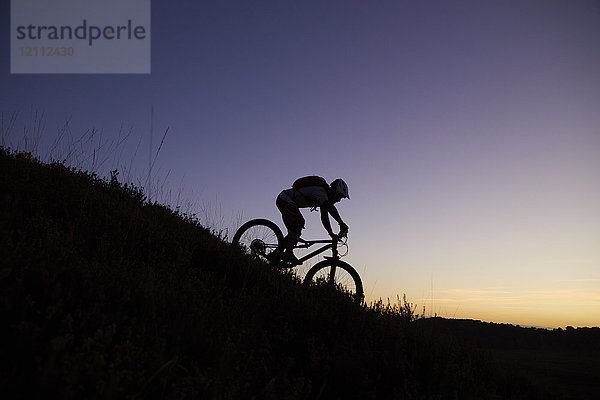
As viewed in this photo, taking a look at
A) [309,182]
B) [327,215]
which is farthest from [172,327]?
[309,182]

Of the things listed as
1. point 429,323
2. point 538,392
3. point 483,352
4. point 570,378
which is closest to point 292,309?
point 429,323

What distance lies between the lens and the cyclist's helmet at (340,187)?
29.8ft

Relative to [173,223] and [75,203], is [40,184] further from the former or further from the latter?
[173,223]

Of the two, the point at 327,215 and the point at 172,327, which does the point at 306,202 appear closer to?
the point at 327,215

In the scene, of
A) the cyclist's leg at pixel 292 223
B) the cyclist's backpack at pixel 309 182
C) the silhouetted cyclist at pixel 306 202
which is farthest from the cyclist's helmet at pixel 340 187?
the cyclist's leg at pixel 292 223

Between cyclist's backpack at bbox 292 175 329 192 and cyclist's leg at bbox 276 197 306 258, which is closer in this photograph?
cyclist's leg at bbox 276 197 306 258

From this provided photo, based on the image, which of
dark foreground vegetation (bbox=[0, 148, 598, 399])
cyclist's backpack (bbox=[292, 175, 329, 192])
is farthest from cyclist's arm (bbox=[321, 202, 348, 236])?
dark foreground vegetation (bbox=[0, 148, 598, 399])

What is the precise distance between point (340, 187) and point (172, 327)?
19.2ft

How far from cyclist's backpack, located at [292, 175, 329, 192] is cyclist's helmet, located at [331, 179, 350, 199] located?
0.24 meters

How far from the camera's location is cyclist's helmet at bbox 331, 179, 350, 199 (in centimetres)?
908

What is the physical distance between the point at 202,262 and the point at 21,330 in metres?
4.09

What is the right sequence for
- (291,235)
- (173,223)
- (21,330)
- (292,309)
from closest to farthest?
1. (21,330)
2. (292,309)
3. (173,223)
4. (291,235)

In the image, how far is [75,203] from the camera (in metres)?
6.55

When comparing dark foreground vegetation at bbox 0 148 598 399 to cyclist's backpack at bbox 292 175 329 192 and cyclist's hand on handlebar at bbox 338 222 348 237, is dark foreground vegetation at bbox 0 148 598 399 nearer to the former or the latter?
cyclist's hand on handlebar at bbox 338 222 348 237
